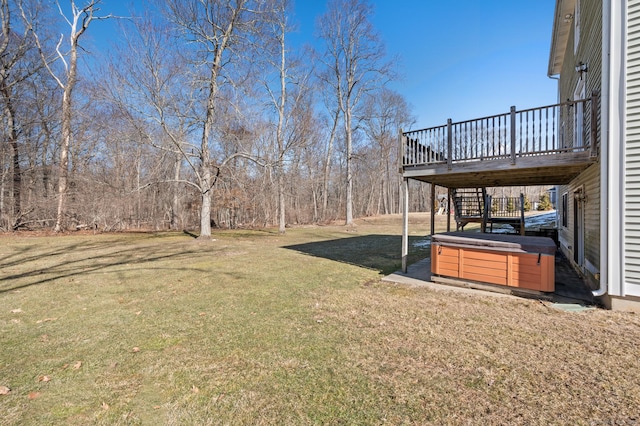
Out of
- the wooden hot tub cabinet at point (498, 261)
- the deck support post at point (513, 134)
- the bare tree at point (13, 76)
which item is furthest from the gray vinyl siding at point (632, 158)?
the bare tree at point (13, 76)

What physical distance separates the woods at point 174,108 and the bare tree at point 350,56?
71 millimetres

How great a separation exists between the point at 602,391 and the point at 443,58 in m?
18.6

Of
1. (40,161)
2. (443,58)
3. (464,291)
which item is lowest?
(464,291)

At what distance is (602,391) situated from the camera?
2.31 meters

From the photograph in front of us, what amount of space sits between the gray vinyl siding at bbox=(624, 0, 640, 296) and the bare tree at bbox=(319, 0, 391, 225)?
16037 mm

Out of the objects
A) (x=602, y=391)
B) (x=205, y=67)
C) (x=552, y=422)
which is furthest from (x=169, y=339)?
(x=205, y=67)

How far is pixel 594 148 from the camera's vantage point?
175 inches

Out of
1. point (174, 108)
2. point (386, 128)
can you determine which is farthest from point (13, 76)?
point (386, 128)

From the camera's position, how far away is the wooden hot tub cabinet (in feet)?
15.3

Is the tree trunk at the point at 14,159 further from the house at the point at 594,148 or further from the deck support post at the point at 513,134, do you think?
the deck support post at the point at 513,134

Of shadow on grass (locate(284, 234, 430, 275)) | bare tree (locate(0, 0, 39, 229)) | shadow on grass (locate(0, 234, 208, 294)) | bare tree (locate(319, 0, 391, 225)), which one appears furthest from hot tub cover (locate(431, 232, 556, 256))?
bare tree (locate(0, 0, 39, 229))

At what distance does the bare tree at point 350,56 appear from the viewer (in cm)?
1925

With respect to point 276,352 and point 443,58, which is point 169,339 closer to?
point 276,352

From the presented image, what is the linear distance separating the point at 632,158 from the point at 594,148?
0.66 metres
